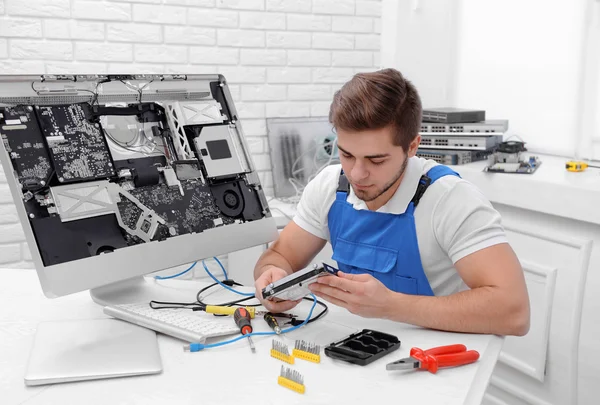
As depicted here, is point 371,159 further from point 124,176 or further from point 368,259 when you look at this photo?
point 124,176

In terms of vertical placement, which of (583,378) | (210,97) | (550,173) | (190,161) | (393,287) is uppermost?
(210,97)

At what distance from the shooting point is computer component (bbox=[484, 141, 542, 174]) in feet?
7.75

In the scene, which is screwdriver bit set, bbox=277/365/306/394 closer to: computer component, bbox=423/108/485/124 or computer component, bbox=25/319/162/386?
computer component, bbox=25/319/162/386

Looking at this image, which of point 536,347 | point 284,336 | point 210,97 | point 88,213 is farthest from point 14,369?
point 536,347

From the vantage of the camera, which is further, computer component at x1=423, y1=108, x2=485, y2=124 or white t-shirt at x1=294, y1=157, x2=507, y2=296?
computer component at x1=423, y1=108, x2=485, y2=124

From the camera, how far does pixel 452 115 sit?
2592 millimetres

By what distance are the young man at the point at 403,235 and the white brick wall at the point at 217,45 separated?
4.01ft

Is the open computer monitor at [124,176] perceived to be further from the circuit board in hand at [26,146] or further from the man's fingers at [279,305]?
the man's fingers at [279,305]

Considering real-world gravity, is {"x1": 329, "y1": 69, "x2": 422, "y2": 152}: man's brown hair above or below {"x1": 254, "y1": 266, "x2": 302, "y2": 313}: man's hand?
above

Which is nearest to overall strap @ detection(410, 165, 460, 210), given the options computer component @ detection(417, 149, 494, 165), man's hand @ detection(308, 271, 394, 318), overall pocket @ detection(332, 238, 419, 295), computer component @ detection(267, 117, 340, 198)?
overall pocket @ detection(332, 238, 419, 295)

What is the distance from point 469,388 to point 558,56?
1.90m

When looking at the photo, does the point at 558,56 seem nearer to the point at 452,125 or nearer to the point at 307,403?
the point at 452,125

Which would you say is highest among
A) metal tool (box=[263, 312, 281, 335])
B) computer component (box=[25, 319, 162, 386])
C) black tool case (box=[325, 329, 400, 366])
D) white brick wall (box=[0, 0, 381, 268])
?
white brick wall (box=[0, 0, 381, 268])

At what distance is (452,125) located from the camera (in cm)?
261
